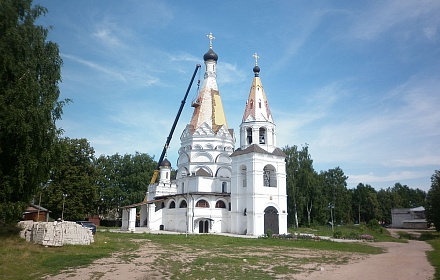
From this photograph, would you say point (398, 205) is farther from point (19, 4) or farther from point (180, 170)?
point (19, 4)

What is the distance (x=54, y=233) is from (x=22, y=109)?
6099mm

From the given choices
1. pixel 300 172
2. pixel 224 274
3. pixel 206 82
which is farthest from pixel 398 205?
pixel 224 274

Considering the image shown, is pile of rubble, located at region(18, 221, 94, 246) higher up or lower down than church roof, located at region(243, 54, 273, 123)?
lower down

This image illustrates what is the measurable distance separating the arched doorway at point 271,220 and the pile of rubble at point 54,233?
1812 cm

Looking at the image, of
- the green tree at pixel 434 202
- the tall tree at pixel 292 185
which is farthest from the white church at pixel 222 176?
the green tree at pixel 434 202

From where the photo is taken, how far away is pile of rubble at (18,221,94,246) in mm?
16891

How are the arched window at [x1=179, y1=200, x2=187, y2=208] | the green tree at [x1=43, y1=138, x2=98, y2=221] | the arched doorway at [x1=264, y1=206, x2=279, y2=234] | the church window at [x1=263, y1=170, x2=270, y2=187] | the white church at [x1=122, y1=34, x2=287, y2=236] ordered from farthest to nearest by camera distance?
the arched window at [x1=179, y1=200, x2=187, y2=208] < the green tree at [x1=43, y1=138, x2=98, y2=221] < the church window at [x1=263, y1=170, x2=270, y2=187] < the white church at [x1=122, y1=34, x2=287, y2=236] < the arched doorway at [x1=264, y1=206, x2=279, y2=234]

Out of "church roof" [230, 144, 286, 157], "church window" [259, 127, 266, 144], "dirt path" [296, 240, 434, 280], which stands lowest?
"dirt path" [296, 240, 434, 280]

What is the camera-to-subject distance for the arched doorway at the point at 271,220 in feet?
108

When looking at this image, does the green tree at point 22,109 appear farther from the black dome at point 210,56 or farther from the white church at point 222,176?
the black dome at point 210,56

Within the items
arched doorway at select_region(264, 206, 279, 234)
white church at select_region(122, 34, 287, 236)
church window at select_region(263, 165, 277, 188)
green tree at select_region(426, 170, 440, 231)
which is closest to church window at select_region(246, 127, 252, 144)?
white church at select_region(122, 34, 287, 236)

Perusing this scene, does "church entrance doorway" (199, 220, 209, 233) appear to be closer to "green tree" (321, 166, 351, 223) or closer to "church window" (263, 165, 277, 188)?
"church window" (263, 165, 277, 188)

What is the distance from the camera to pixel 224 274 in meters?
11.4

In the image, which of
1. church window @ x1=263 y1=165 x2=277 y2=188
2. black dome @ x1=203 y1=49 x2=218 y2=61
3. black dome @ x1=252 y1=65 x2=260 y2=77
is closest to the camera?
church window @ x1=263 y1=165 x2=277 y2=188
